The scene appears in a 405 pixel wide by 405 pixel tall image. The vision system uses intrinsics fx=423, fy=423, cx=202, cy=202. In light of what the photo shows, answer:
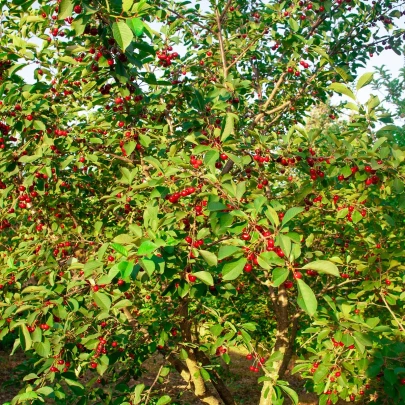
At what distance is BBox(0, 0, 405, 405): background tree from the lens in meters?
2.23

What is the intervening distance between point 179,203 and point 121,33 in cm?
159

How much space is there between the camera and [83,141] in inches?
149

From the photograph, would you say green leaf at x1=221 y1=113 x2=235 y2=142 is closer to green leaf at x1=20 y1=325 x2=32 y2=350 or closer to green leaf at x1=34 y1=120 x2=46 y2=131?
green leaf at x1=34 y1=120 x2=46 y2=131

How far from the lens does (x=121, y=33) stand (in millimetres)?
1760

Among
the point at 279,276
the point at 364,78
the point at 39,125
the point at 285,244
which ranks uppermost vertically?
the point at 364,78

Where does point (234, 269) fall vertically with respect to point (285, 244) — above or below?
below

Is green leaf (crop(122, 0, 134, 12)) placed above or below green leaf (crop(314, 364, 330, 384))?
above

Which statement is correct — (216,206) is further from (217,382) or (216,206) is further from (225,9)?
(217,382)

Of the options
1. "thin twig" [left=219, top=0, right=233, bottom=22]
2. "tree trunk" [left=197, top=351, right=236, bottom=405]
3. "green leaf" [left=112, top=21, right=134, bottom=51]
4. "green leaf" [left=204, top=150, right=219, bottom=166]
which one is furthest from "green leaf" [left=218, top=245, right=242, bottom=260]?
"thin twig" [left=219, top=0, right=233, bottom=22]

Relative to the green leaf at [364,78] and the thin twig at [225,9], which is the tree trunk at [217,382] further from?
the thin twig at [225,9]

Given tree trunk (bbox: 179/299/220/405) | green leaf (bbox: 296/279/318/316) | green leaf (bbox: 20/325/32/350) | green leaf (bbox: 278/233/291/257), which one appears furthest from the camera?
tree trunk (bbox: 179/299/220/405)

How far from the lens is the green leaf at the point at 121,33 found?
1.74 m

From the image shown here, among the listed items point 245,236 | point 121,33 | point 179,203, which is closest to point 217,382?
point 179,203

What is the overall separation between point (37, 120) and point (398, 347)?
10.0 ft
